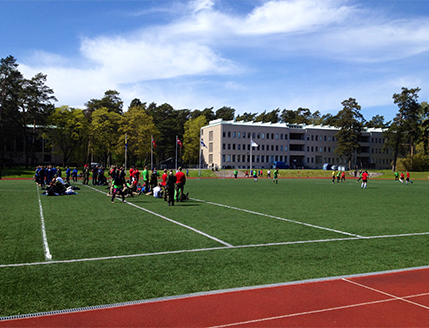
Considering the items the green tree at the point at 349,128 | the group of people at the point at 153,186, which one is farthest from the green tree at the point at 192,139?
the group of people at the point at 153,186

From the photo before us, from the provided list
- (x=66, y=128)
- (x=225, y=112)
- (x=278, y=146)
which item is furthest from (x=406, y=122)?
(x=66, y=128)

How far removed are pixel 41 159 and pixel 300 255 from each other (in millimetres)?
108695

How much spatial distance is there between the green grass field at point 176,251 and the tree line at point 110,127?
174ft

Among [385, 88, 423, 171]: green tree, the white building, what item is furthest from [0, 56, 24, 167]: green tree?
[385, 88, 423, 171]: green tree

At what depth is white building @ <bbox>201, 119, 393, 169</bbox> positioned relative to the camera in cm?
9832

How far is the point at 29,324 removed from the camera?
4.80m

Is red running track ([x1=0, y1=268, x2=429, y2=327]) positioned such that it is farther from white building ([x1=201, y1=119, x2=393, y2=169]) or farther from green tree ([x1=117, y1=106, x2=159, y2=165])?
white building ([x1=201, y1=119, x2=393, y2=169])

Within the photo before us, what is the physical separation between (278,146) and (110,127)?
44623mm

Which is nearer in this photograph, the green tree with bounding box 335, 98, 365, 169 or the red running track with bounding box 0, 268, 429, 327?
the red running track with bounding box 0, 268, 429, 327

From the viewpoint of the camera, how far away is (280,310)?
17.3 feet

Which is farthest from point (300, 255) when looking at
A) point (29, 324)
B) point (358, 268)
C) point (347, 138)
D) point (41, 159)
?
point (41, 159)

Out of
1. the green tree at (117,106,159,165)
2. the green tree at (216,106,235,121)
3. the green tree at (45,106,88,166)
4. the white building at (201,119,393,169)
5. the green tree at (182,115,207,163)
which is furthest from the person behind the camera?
the green tree at (216,106,235,121)

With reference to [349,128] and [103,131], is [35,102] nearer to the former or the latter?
[103,131]

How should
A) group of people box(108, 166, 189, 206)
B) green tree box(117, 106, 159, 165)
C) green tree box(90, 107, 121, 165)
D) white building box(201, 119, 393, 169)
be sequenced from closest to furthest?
group of people box(108, 166, 189, 206) → green tree box(90, 107, 121, 165) → green tree box(117, 106, 159, 165) → white building box(201, 119, 393, 169)
